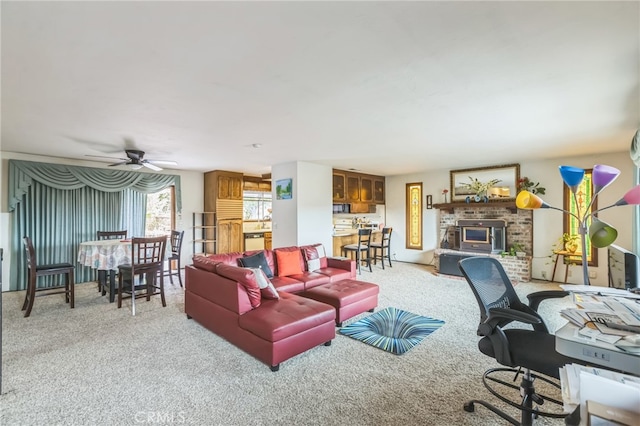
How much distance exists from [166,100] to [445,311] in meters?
4.02

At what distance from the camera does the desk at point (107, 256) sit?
415cm

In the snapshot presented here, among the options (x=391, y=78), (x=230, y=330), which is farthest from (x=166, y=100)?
(x=230, y=330)

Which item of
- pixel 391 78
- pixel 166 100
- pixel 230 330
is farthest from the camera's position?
pixel 230 330

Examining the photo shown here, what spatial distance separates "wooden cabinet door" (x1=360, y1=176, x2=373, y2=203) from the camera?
24.4ft

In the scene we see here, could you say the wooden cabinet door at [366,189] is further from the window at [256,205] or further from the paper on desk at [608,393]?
the paper on desk at [608,393]

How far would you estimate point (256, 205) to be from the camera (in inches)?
316

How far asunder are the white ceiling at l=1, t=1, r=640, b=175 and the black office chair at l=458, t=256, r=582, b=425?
1401mm

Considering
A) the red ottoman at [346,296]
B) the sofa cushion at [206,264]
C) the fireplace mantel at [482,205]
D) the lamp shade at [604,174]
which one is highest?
the lamp shade at [604,174]

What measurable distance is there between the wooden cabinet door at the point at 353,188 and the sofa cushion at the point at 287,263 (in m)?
3.10

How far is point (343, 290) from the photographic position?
3.63 meters

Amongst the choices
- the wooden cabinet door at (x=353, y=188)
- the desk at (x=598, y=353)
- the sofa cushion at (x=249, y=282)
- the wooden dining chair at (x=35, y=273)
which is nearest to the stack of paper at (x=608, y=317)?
the desk at (x=598, y=353)

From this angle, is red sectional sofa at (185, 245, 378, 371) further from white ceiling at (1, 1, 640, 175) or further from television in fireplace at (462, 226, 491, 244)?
television in fireplace at (462, 226, 491, 244)

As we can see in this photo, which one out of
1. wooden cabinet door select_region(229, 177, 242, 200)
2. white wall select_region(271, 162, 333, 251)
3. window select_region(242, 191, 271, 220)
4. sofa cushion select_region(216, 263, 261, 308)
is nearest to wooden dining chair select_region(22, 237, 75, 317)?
sofa cushion select_region(216, 263, 261, 308)

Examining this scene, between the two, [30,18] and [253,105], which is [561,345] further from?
[30,18]
